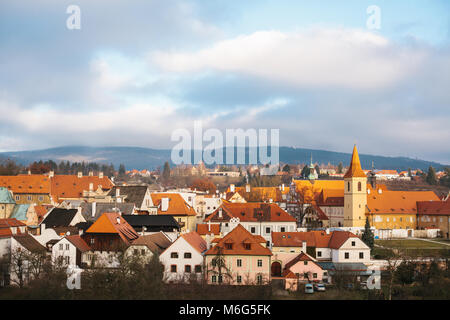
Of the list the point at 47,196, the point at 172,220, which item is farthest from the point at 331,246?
the point at 47,196

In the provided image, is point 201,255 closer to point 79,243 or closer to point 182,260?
point 182,260

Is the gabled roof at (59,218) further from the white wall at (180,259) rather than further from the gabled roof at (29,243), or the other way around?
the white wall at (180,259)

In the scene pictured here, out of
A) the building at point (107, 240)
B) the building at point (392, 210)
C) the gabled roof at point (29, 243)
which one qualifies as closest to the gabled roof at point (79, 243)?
the building at point (107, 240)

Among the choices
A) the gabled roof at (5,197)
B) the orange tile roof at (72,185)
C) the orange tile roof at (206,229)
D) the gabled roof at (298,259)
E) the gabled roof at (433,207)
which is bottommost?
the gabled roof at (298,259)

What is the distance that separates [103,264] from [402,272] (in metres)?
25.0

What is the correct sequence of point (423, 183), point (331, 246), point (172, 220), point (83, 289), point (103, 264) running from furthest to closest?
point (423, 183)
point (172, 220)
point (331, 246)
point (103, 264)
point (83, 289)

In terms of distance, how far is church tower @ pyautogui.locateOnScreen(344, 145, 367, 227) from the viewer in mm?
89688

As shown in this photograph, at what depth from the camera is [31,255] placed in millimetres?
49781

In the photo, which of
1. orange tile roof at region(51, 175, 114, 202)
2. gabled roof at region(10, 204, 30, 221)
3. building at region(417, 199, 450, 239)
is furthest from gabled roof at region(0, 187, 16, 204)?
building at region(417, 199, 450, 239)

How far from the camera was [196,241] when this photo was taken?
52.2 meters

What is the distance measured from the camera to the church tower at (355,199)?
89.7 meters

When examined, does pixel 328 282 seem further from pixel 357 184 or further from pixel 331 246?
pixel 357 184

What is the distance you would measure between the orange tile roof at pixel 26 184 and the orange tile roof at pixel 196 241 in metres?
45.2

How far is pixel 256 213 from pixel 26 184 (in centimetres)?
4153
